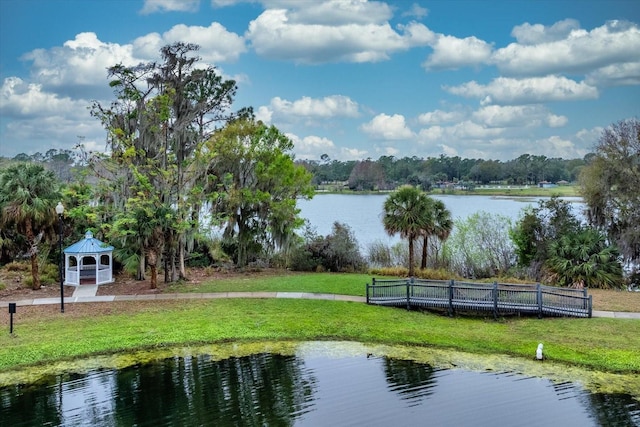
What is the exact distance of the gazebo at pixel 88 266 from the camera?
2452 cm

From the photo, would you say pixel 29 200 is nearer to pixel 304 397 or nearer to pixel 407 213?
pixel 304 397

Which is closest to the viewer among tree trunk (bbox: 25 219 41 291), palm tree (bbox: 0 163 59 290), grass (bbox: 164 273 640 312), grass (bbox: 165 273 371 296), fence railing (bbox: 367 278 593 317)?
fence railing (bbox: 367 278 593 317)

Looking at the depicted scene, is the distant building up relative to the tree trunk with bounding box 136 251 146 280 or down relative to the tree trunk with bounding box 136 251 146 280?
up

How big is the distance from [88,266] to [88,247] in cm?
175

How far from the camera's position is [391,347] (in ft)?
53.2

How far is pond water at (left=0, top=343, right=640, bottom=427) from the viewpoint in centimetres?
1124

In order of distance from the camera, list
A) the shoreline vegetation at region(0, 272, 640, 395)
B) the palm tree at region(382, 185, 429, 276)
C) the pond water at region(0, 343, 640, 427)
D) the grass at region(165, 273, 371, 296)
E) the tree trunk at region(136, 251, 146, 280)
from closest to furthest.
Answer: the pond water at region(0, 343, 640, 427) → the shoreline vegetation at region(0, 272, 640, 395) → the grass at region(165, 273, 371, 296) → the tree trunk at region(136, 251, 146, 280) → the palm tree at region(382, 185, 429, 276)

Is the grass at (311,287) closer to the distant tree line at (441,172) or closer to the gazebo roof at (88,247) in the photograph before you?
the gazebo roof at (88,247)

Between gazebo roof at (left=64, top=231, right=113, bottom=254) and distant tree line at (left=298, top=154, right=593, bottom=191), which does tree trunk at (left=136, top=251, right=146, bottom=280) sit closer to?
gazebo roof at (left=64, top=231, right=113, bottom=254)

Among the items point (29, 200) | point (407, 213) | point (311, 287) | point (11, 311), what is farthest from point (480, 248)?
point (11, 311)

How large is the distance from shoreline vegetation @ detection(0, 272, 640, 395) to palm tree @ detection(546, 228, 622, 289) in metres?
3.96

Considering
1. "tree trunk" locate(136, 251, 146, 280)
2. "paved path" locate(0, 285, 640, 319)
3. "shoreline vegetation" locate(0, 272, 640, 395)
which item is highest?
"tree trunk" locate(136, 251, 146, 280)

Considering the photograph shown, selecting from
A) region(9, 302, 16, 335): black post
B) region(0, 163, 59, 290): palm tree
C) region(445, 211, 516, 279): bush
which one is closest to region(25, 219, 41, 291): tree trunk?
region(0, 163, 59, 290): palm tree

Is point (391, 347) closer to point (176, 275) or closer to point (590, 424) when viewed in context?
point (590, 424)
